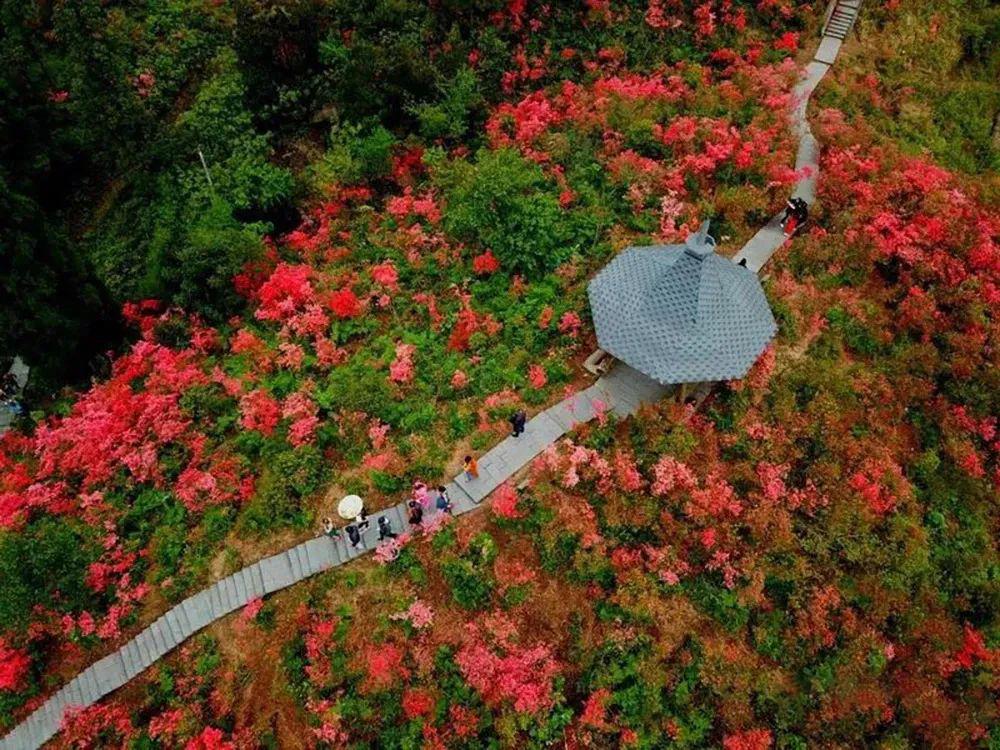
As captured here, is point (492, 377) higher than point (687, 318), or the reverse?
point (687, 318)

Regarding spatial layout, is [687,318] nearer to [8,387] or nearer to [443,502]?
[443,502]

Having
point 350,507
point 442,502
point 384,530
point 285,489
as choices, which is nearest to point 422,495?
point 442,502

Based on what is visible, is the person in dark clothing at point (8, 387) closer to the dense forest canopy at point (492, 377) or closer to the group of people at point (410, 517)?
the dense forest canopy at point (492, 377)

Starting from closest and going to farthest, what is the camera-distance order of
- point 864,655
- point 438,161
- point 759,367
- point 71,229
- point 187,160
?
point 864,655 → point 759,367 → point 438,161 → point 187,160 → point 71,229

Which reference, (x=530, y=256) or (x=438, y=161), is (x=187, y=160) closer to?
(x=438, y=161)

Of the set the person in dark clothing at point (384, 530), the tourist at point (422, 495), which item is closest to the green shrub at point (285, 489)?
the person in dark clothing at point (384, 530)

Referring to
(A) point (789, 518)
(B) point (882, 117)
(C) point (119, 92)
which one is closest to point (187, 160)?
(C) point (119, 92)

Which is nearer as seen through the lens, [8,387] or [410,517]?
[410,517]
